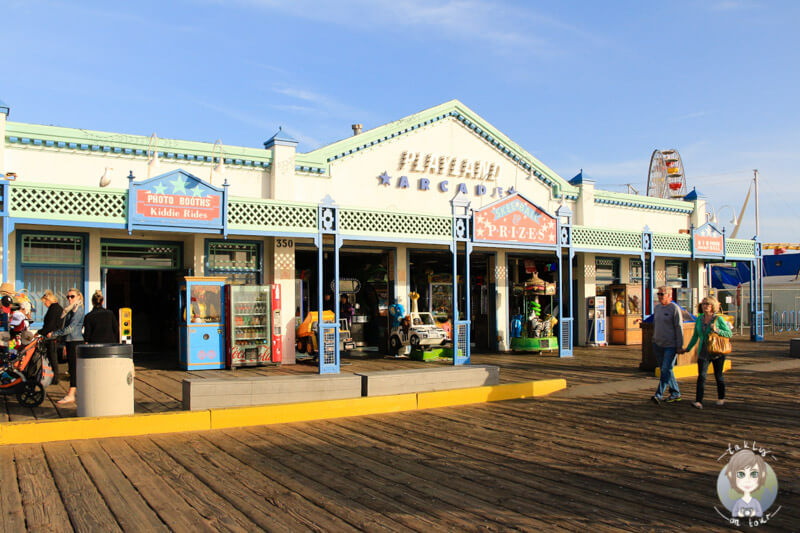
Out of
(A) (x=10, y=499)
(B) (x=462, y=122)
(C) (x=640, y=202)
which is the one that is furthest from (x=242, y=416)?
(C) (x=640, y=202)

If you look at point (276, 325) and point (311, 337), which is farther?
point (311, 337)

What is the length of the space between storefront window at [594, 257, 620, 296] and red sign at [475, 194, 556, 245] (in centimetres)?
458

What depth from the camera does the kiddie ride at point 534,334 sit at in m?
18.4

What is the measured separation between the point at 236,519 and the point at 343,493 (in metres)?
1.05

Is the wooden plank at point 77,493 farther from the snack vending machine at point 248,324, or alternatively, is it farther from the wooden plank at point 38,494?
the snack vending machine at point 248,324

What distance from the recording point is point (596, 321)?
2088 centimetres

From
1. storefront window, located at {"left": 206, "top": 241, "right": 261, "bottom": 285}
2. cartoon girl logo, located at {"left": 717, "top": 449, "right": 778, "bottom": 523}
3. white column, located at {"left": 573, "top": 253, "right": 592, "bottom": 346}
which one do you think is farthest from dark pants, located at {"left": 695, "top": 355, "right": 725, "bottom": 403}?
white column, located at {"left": 573, "top": 253, "right": 592, "bottom": 346}

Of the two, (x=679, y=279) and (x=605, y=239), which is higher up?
(x=605, y=239)

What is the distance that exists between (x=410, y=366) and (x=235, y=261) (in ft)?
16.1

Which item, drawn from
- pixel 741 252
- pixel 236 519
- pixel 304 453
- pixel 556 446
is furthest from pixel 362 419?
pixel 741 252

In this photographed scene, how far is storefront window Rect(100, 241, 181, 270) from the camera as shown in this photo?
14305 mm

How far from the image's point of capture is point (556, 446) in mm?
7590

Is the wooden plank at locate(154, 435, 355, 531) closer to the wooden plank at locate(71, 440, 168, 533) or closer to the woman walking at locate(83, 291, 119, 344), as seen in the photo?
the wooden plank at locate(71, 440, 168, 533)

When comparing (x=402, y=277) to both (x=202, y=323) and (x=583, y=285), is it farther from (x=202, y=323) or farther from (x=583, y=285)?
(x=583, y=285)
